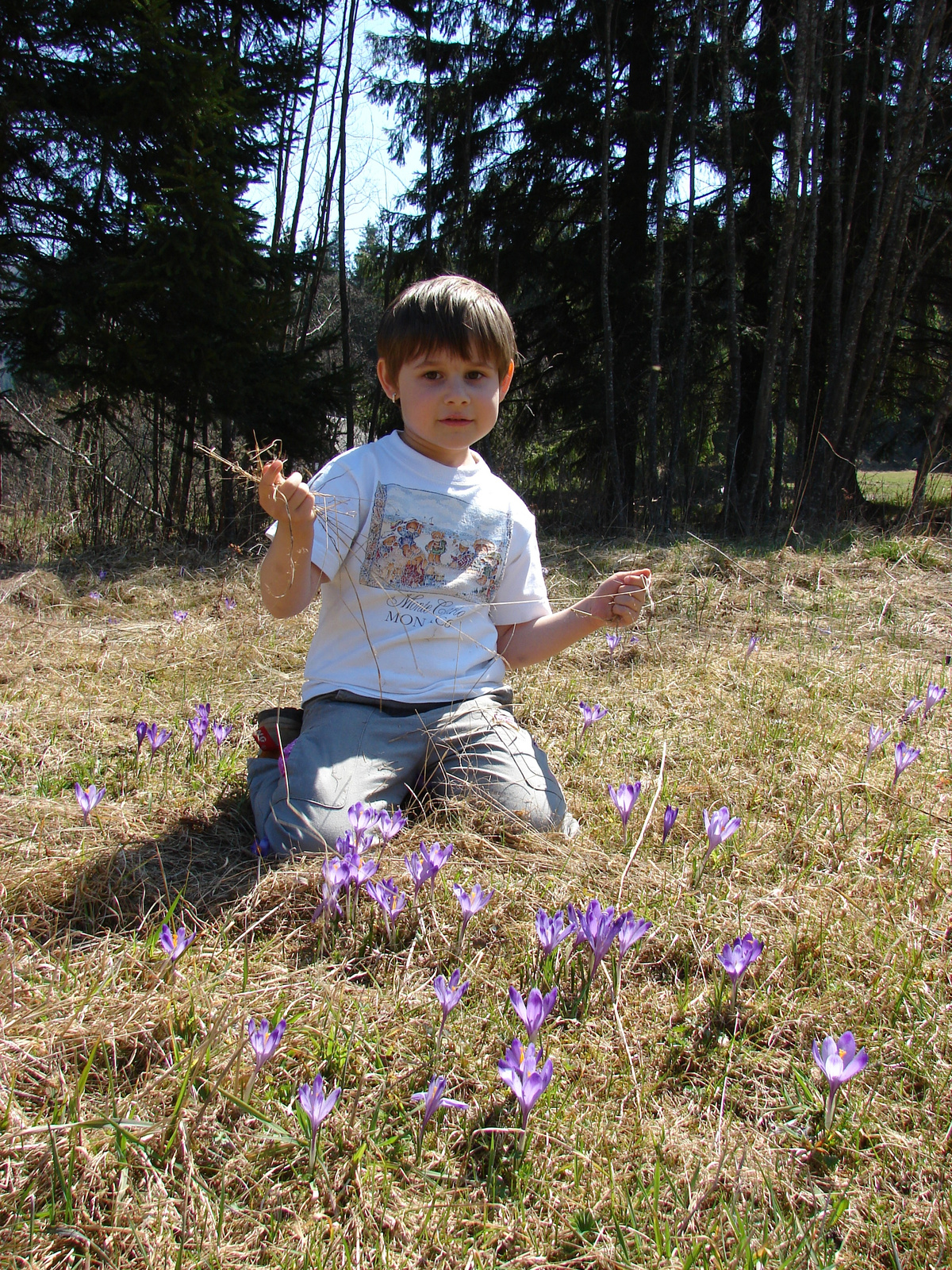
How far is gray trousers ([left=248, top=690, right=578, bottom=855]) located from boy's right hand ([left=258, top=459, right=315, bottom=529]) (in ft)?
1.95

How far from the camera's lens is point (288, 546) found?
6.35 feet

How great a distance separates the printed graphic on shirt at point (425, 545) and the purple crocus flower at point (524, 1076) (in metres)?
1.36

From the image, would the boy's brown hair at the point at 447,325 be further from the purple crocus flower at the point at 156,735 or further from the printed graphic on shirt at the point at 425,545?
the purple crocus flower at the point at 156,735

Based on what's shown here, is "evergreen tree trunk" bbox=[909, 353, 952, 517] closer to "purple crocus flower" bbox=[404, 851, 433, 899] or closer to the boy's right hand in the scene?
the boy's right hand

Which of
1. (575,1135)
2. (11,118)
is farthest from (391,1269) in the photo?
(11,118)

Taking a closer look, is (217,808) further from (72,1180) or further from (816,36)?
(816,36)

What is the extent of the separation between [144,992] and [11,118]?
6.59 m

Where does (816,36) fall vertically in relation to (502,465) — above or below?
above

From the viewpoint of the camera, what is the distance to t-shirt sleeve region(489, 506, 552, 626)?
2.51 meters

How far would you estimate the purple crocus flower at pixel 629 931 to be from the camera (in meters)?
1.35

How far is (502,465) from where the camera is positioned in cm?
1155

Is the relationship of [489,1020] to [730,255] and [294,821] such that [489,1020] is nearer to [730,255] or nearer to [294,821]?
[294,821]

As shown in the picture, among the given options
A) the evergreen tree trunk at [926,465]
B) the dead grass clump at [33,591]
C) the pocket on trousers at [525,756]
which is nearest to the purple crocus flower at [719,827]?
the pocket on trousers at [525,756]

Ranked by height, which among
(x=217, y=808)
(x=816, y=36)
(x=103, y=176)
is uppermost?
(x=816, y=36)
